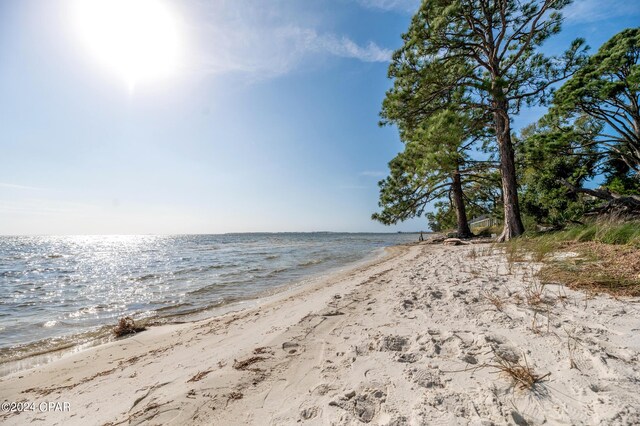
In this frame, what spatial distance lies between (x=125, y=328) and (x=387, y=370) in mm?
5707

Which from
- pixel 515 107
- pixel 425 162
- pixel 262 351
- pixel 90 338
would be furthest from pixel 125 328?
pixel 515 107

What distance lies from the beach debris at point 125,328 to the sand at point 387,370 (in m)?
1.02

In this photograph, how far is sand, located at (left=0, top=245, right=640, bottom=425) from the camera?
68.9 inches

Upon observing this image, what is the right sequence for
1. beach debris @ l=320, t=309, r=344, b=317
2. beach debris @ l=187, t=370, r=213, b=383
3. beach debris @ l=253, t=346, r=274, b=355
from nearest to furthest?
1. beach debris @ l=187, t=370, r=213, b=383
2. beach debris @ l=253, t=346, r=274, b=355
3. beach debris @ l=320, t=309, r=344, b=317

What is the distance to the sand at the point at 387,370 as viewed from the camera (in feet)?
5.74

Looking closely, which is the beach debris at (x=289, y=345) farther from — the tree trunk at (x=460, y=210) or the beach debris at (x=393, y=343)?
the tree trunk at (x=460, y=210)

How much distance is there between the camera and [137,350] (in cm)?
451

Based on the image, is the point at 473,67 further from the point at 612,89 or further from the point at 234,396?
the point at 234,396

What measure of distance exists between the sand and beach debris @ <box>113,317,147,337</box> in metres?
1.02

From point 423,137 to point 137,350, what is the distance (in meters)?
10.9

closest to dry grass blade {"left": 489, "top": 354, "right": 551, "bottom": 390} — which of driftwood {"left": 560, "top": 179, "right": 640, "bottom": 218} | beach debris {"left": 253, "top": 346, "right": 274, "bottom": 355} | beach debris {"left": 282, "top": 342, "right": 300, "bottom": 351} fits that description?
beach debris {"left": 282, "top": 342, "right": 300, "bottom": 351}

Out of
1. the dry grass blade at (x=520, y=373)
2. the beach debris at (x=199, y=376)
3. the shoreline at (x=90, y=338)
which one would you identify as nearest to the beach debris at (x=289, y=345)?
the beach debris at (x=199, y=376)

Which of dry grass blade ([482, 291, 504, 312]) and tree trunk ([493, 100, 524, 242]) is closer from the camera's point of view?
dry grass blade ([482, 291, 504, 312])

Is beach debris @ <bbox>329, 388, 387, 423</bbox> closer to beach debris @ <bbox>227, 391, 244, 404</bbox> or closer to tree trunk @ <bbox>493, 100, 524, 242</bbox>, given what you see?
beach debris @ <bbox>227, 391, 244, 404</bbox>
